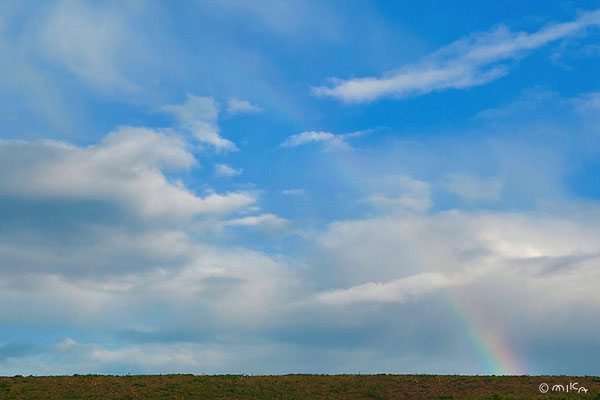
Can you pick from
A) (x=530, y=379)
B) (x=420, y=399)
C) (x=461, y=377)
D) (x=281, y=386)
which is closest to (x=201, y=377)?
(x=281, y=386)

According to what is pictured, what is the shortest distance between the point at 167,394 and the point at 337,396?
52.5 ft

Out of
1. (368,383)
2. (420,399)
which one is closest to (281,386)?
(368,383)

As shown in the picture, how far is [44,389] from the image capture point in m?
57.7

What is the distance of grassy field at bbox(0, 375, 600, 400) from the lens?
56.3 m

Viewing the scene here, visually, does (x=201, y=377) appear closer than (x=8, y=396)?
No

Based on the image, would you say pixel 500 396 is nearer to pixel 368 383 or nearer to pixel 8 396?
pixel 368 383

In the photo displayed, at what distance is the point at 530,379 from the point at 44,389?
48.2 metres

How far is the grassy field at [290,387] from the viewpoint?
5634 centimetres

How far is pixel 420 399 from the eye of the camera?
55.8 m

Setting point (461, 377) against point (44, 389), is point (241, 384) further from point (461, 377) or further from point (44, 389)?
point (461, 377)

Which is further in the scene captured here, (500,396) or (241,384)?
(241,384)

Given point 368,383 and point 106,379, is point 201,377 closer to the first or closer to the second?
point 106,379

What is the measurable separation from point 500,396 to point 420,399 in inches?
292

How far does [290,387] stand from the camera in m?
58.6
